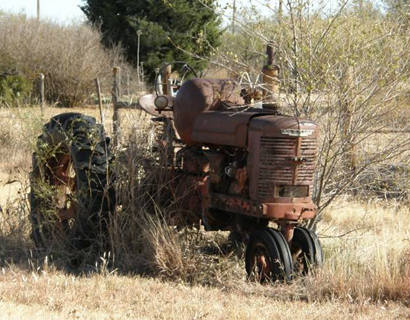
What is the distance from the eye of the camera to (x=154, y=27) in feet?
88.7

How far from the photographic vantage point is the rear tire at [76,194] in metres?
6.95

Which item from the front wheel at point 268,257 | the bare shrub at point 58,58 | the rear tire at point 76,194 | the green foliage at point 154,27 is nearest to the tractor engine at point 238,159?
the front wheel at point 268,257

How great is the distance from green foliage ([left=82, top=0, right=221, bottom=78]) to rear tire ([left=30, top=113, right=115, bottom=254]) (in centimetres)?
1932

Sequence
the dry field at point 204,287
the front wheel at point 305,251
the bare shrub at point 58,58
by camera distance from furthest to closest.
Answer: the bare shrub at point 58,58 < the front wheel at point 305,251 < the dry field at point 204,287

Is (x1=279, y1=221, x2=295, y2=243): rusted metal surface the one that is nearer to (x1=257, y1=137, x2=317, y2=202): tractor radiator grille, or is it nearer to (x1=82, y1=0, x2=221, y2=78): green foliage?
(x1=257, y1=137, x2=317, y2=202): tractor radiator grille

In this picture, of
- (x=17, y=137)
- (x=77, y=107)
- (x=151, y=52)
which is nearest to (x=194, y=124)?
(x=17, y=137)

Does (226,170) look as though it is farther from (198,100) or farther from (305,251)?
(305,251)

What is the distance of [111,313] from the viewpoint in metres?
5.21

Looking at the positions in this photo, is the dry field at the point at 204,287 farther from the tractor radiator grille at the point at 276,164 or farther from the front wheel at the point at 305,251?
the tractor radiator grille at the point at 276,164

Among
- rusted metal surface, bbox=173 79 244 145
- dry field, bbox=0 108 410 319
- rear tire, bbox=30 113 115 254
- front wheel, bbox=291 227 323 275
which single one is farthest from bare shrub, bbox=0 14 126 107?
front wheel, bbox=291 227 323 275

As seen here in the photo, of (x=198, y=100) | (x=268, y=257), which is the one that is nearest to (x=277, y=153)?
(x=268, y=257)

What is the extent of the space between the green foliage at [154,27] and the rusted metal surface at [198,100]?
63.7 feet

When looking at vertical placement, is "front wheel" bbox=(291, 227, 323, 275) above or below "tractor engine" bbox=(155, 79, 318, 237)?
below

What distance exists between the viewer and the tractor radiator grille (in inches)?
238
